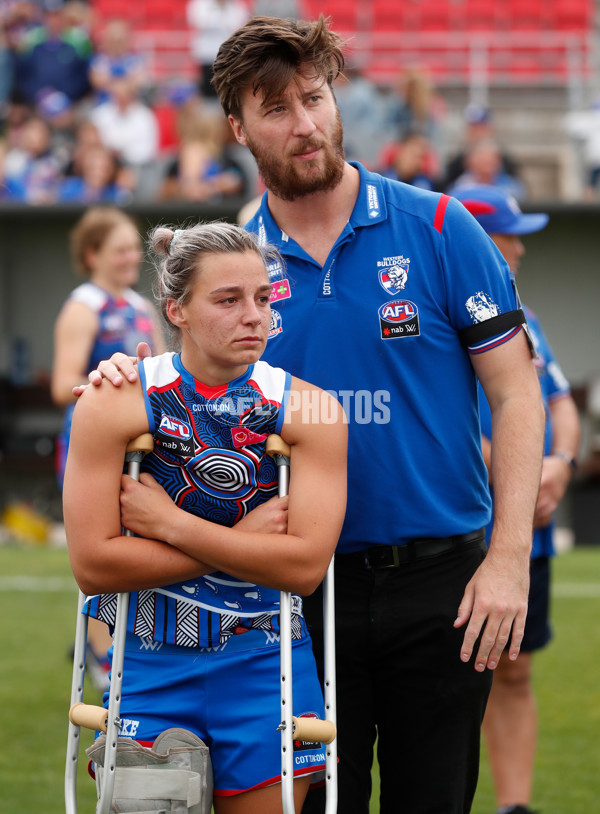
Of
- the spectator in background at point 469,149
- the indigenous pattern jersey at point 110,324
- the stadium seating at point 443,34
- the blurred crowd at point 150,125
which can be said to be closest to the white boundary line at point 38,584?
the indigenous pattern jersey at point 110,324

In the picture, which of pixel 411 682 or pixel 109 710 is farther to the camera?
pixel 411 682

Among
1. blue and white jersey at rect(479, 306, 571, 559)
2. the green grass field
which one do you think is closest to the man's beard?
blue and white jersey at rect(479, 306, 571, 559)

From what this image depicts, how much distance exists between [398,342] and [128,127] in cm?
1238

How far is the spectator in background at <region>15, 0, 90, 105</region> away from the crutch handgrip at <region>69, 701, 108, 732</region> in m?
13.7

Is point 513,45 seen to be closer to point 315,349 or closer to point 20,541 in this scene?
point 20,541

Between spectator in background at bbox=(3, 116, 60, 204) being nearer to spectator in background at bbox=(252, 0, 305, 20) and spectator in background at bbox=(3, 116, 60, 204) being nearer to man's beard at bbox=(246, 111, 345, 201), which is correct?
spectator in background at bbox=(252, 0, 305, 20)

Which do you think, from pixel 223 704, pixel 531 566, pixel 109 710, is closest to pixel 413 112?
pixel 531 566

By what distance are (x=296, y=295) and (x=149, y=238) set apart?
1.37ft

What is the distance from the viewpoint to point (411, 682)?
3.12 meters

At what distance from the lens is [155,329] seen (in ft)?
22.1

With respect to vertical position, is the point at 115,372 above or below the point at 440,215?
below

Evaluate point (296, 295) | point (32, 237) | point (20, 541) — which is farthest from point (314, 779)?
point (32, 237)

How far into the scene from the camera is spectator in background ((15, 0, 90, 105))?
49.7 ft

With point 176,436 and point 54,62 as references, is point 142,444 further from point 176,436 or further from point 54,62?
point 54,62
